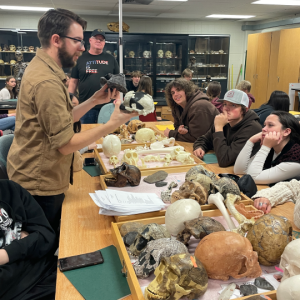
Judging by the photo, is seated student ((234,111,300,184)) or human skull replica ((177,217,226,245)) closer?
human skull replica ((177,217,226,245))

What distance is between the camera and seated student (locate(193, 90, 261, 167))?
2311 millimetres

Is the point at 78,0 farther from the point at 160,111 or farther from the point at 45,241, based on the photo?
the point at 45,241

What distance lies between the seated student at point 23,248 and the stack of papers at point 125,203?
29cm

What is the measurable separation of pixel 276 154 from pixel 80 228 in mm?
1455

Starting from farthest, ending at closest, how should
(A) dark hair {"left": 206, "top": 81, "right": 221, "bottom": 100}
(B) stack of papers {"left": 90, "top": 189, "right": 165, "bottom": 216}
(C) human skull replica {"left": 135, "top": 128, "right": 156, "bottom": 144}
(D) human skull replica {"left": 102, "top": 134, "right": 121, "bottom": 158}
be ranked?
(A) dark hair {"left": 206, "top": 81, "right": 221, "bottom": 100} < (C) human skull replica {"left": 135, "top": 128, "right": 156, "bottom": 144} < (D) human skull replica {"left": 102, "top": 134, "right": 121, "bottom": 158} < (B) stack of papers {"left": 90, "top": 189, "right": 165, "bottom": 216}

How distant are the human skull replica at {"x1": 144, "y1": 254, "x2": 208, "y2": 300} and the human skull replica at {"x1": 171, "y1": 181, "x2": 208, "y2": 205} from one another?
0.54m

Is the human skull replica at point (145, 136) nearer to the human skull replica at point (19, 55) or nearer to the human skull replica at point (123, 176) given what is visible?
the human skull replica at point (123, 176)

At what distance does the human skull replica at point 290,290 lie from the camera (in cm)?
78

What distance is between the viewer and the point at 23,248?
129cm

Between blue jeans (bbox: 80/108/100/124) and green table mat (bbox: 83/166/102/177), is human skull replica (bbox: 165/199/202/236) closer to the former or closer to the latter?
green table mat (bbox: 83/166/102/177)

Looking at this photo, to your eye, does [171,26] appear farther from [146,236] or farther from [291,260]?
[291,260]

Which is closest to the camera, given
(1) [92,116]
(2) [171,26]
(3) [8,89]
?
(1) [92,116]

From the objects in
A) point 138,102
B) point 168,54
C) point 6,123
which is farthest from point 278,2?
point 138,102

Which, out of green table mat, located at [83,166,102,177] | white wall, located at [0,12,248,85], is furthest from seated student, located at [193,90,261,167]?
white wall, located at [0,12,248,85]
